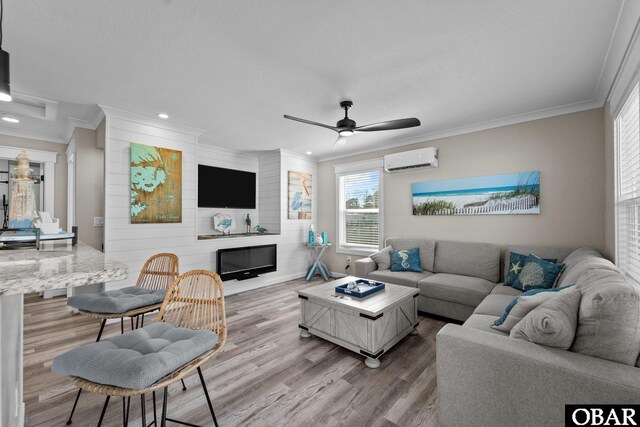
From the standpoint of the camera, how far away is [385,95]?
2.94 metres

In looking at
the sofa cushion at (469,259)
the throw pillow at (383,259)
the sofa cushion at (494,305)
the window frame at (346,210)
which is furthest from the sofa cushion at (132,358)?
the window frame at (346,210)

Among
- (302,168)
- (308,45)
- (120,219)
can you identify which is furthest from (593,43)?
(120,219)

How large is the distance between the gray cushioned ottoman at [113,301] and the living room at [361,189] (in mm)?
44

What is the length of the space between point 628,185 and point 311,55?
2.80 meters

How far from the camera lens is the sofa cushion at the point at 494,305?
7.85ft

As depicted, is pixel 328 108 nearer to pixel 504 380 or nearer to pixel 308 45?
pixel 308 45

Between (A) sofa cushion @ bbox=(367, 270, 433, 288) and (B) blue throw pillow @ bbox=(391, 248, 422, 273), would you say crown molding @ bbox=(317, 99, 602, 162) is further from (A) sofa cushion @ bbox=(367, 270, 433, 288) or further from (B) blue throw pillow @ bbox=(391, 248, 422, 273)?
(A) sofa cushion @ bbox=(367, 270, 433, 288)

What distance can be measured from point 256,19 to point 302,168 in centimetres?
388

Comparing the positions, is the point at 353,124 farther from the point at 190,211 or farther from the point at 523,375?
the point at 190,211

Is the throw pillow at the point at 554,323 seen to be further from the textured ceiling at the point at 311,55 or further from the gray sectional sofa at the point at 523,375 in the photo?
the textured ceiling at the point at 311,55

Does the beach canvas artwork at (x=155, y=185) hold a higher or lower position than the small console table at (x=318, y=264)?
higher

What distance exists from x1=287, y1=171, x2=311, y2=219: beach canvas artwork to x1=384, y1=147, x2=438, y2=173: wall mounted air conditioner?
1.73 meters

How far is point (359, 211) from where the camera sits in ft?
17.6

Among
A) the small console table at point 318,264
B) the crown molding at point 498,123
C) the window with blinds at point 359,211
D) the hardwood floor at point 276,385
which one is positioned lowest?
the hardwood floor at point 276,385
